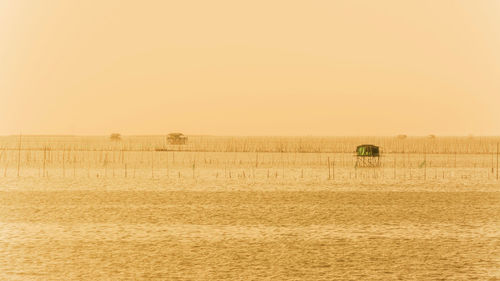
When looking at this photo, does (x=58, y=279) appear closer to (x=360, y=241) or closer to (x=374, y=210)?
(x=360, y=241)

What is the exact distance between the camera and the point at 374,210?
15305 mm

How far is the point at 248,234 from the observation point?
11.8m

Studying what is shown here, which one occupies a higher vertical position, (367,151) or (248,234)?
(367,151)

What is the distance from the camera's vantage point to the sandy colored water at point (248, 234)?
8.87m

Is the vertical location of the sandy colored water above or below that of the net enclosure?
below

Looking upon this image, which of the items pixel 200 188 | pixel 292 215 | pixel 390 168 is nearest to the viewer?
pixel 292 215

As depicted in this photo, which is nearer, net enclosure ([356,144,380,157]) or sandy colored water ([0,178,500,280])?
sandy colored water ([0,178,500,280])

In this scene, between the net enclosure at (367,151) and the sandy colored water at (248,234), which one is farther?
the net enclosure at (367,151)

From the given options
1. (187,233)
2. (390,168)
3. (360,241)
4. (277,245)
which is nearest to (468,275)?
(360,241)

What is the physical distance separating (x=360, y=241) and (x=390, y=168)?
2044 centimetres

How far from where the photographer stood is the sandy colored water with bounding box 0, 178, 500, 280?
887cm

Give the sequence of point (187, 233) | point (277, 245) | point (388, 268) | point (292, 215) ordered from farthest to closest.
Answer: point (292, 215) → point (187, 233) → point (277, 245) → point (388, 268)

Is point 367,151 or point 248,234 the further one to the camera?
point 367,151

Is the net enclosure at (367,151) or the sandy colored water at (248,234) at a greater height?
the net enclosure at (367,151)
